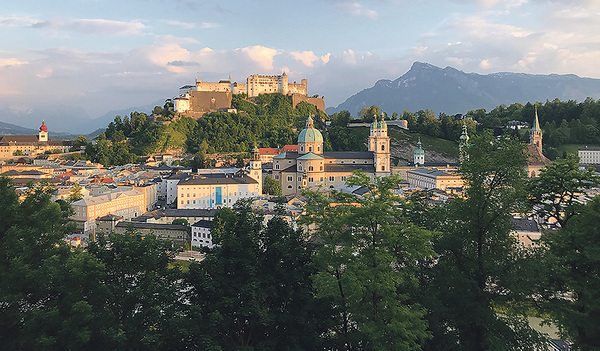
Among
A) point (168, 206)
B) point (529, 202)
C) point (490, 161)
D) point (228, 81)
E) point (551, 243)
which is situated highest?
point (228, 81)

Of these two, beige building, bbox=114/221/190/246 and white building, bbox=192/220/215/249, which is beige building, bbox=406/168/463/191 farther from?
beige building, bbox=114/221/190/246

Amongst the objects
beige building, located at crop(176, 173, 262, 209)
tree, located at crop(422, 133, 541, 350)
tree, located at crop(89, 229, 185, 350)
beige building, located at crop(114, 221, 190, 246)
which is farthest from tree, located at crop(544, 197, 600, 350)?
beige building, located at crop(176, 173, 262, 209)

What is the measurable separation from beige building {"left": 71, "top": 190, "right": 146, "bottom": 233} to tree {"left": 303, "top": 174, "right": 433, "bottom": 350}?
3672 centimetres

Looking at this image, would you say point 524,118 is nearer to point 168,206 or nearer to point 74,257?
point 168,206

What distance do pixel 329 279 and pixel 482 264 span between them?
4.82 metres

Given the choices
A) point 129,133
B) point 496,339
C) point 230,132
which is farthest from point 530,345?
point 129,133

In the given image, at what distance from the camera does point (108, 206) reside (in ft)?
159

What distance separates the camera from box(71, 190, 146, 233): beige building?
45750mm

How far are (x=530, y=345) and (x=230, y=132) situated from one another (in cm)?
8276

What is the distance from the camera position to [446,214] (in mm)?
14312

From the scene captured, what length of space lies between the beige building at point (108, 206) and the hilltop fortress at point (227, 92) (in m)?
43.8

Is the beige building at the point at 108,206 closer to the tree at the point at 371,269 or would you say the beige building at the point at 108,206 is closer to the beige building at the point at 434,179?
the tree at the point at 371,269

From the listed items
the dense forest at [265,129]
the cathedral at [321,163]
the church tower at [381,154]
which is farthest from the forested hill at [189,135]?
the church tower at [381,154]

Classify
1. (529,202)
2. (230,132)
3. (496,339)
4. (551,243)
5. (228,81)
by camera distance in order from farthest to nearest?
(228,81) → (230,132) → (529,202) → (551,243) → (496,339)
